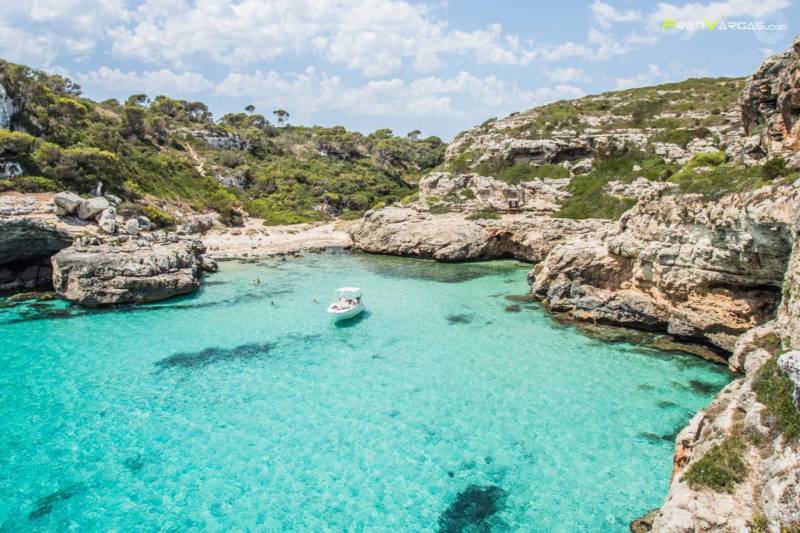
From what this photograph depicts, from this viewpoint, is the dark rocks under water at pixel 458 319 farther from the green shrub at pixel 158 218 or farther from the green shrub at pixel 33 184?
the green shrub at pixel 33 184

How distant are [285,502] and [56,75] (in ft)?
332

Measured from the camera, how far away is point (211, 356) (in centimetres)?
2252

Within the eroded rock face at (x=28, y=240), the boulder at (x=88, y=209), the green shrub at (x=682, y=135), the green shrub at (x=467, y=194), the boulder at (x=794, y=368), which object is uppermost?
the green shrub at (x=682, y=135)

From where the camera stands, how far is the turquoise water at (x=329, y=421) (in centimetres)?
1227

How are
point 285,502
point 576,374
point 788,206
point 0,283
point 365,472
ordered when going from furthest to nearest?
1. point 0,283
2. point 576,374
3. point 788,206
4. point 365,472
5. point 285,502

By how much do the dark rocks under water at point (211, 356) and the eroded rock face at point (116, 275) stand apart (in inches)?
397

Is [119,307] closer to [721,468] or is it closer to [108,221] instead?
[108,221]

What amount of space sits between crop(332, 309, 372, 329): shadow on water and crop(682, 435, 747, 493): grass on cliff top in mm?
→ 20226

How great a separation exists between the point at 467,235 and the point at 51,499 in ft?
127

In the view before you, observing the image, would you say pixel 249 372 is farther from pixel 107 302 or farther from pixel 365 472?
pixel 107 302

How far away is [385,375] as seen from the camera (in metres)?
20.5

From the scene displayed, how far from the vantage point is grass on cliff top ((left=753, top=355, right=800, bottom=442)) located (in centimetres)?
774

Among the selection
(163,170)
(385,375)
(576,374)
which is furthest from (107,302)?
(163,170)

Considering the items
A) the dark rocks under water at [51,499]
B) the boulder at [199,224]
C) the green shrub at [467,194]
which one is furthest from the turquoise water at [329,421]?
the green shrub at [467,194]
